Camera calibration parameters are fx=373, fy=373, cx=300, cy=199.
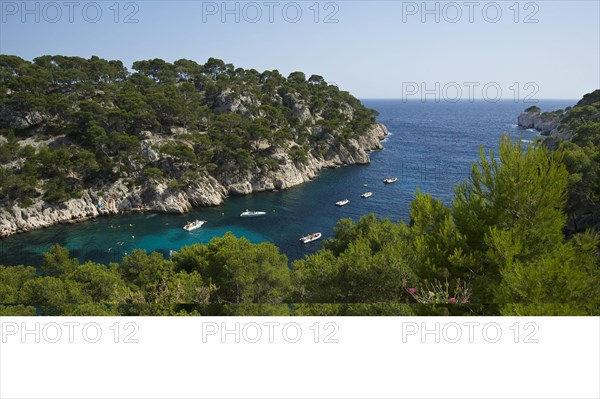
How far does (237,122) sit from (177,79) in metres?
19.4

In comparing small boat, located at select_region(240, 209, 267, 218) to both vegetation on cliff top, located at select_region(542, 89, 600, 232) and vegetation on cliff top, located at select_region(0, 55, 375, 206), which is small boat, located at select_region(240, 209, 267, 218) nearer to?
vegetation on cliff top, located at select_region(0, 55, 375, 206)

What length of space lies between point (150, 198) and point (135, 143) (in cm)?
589

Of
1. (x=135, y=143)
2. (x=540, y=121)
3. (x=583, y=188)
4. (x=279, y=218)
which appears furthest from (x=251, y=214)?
(x=540, y=121)

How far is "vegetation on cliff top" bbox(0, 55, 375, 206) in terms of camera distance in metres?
31.3

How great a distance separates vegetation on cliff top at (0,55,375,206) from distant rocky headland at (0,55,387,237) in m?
0.11

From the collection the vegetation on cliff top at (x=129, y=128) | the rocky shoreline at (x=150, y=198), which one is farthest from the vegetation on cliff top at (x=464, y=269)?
the vegetation on cliff top at (x=129, y=128)

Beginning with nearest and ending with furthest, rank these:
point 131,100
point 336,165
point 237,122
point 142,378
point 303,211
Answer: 1. point 142,378
2. point 303,211
3. point 131,100
4. point 237,122
5. point 336,165

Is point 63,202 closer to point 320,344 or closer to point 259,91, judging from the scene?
point 259,91

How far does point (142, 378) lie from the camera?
2879mm

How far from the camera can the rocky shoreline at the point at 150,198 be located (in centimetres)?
2830

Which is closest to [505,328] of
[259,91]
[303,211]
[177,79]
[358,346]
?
[358,346]

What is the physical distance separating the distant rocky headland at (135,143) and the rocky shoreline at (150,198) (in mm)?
85

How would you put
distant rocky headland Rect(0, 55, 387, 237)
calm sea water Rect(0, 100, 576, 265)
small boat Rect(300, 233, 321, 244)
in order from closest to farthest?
calm sea water Rect(0, 100, 576, 265), small boat Rect(300, 233, 321, 244), distant rocky headland Rect(0, 55, 387, 237)

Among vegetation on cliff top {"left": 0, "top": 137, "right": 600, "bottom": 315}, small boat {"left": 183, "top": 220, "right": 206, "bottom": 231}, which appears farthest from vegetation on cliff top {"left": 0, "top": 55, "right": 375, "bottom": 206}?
vegetation on cliff top {"left": 0, "top": 137, "right": 600, "bottom": 315}
